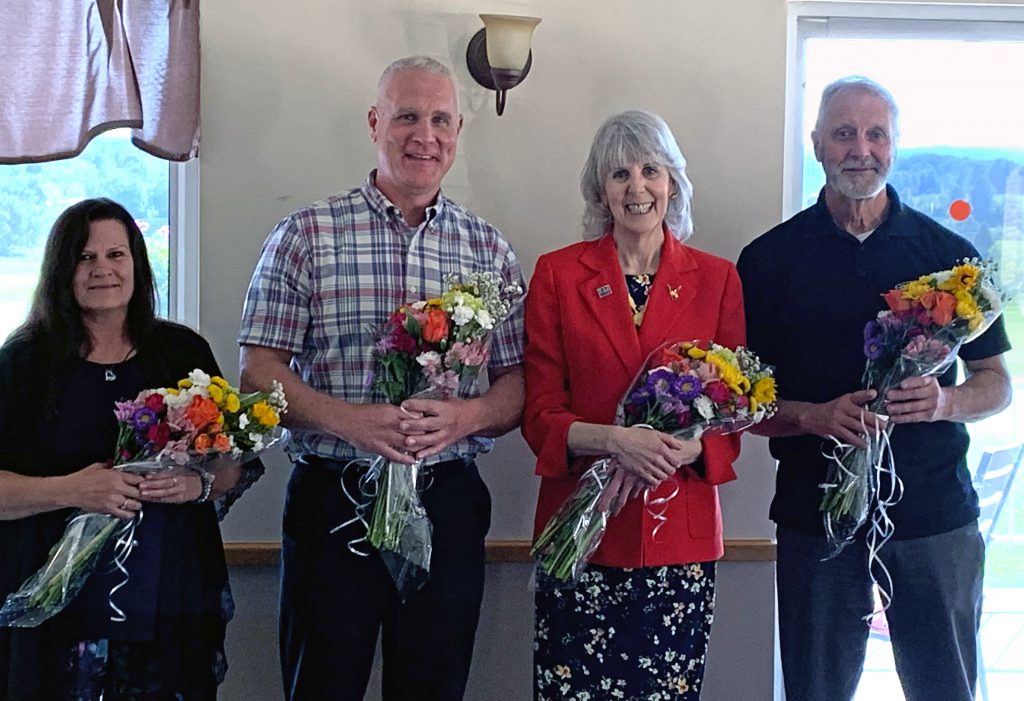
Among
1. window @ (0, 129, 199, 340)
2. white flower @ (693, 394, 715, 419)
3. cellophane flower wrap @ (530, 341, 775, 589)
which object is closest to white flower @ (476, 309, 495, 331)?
cellophane flower wrap @ (530, 341, 775, 589)

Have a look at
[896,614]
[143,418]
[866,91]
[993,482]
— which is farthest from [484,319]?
[993,482]

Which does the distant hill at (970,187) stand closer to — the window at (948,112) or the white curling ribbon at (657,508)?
the window at (948,112)

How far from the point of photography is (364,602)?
7.93 feet

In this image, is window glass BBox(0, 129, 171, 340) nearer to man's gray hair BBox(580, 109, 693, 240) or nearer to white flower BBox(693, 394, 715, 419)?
man's gray hair BBox(580, 109, 693, 240)

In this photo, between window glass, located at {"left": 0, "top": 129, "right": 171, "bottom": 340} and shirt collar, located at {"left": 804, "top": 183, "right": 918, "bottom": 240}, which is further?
window glass, located at {"left": 0, "top": 129, "right": 171, "bottom": 340}

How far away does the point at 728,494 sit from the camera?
3.17 metres

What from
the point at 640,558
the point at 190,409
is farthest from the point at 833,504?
the point at 190,409

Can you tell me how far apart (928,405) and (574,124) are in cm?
130

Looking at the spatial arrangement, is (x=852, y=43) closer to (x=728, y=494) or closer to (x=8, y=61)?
(x=728, y=494)

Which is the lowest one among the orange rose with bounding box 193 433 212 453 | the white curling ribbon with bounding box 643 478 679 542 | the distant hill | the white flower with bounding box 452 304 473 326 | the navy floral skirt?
the navy floral skirt

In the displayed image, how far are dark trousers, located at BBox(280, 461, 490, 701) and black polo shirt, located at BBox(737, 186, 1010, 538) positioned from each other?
83cm

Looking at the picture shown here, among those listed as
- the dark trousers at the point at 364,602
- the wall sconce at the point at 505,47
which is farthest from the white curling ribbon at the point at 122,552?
the wall sconce at the point at 505,47

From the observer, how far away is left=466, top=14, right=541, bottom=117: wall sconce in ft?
9.41

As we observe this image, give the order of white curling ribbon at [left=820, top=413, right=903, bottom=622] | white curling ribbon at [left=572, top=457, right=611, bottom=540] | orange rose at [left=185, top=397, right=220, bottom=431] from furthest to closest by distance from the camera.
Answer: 1. white curling ribbon at [left=820, top=413, right=903, bottom=622]
2. white curling ribbon at [left=572, top=457, right=611, bottom=540]
3. orange rose at [left=185, top=397, right=220, bottom=431]
